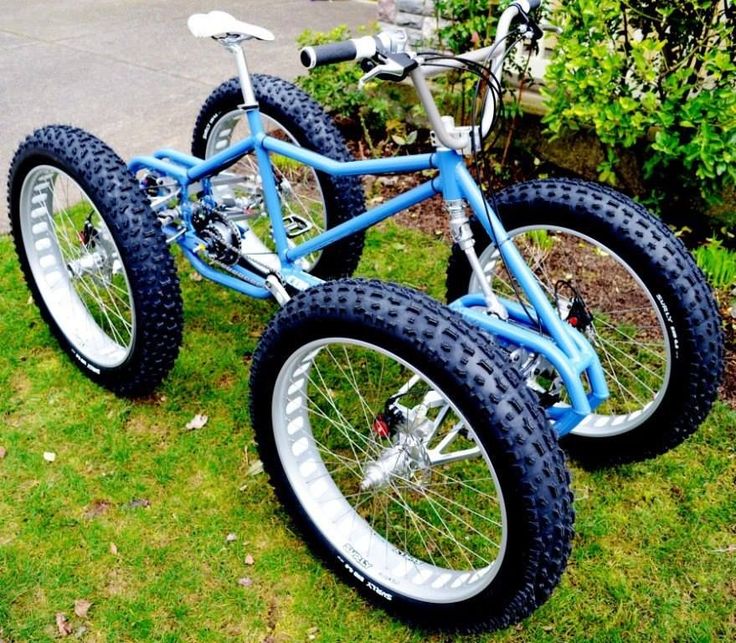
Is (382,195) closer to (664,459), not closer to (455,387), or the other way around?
(664,459)

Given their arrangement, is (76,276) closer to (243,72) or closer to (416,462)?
(243,72)

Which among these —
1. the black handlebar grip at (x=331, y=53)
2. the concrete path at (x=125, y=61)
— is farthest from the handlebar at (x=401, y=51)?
the concrete path at (x=125, y=61)

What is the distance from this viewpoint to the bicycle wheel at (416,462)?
182cm

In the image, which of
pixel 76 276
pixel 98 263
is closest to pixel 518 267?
pixel 98 263

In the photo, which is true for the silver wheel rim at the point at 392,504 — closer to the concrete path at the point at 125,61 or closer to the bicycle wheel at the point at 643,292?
the bicycle wheel at the point at 643,292

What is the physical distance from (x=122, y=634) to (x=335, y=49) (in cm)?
186

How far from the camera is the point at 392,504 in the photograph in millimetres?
2719

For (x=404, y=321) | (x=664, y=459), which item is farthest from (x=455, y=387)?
(x=664, y=459)

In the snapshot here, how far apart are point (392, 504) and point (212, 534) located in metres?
0.66

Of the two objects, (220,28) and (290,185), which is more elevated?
(220,28)

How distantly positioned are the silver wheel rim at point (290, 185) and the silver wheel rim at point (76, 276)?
0.72m

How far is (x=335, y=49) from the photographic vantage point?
1.84 m

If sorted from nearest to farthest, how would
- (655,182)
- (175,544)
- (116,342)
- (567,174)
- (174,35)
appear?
(175,544) → (116,342) → (655,182) → (567,174) → (174,35)

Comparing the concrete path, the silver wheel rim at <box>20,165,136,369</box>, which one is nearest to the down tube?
the silver wheel rim at <box>20,165,136,369</box>
